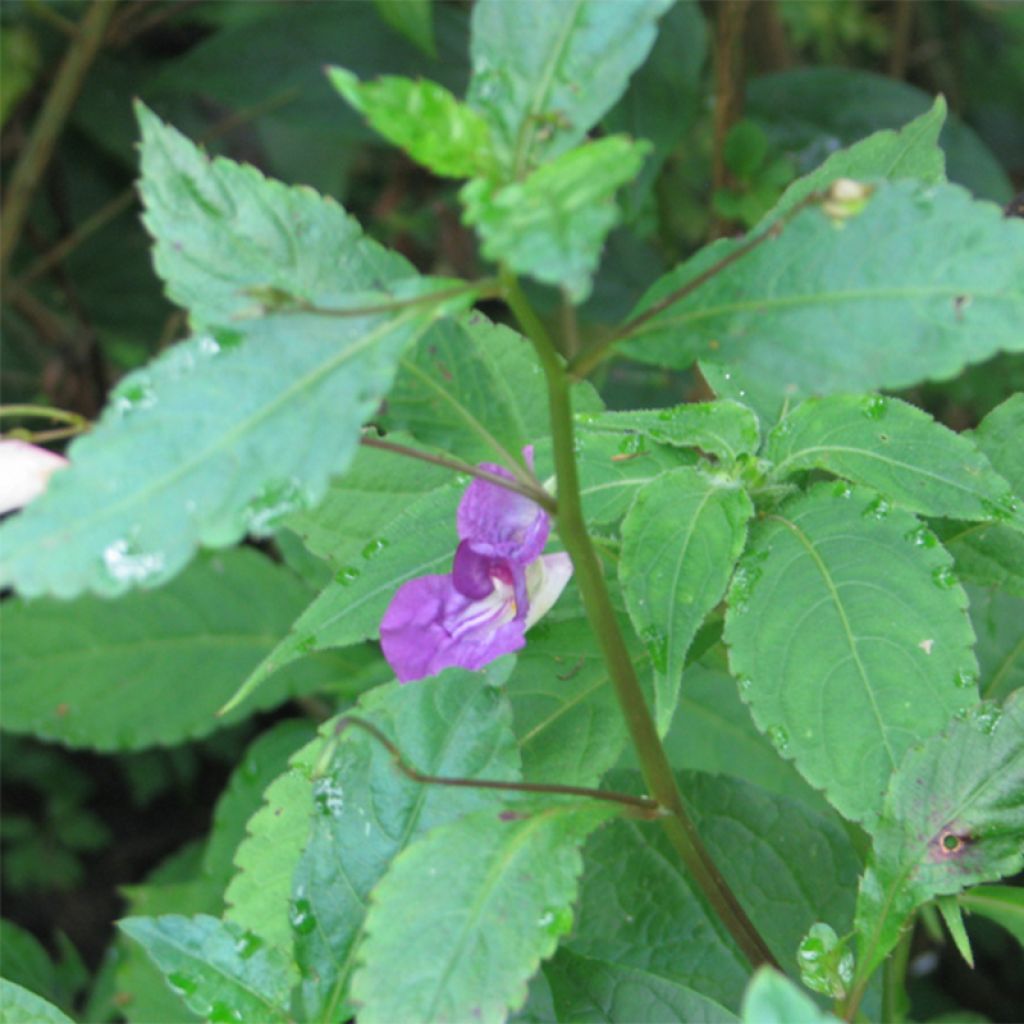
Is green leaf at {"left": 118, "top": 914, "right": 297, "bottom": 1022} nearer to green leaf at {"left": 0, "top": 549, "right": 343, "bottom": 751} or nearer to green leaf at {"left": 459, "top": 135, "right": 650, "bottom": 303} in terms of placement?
green leaf at {"left": 459, "top": 135, "right": 650, "bottom": 303}

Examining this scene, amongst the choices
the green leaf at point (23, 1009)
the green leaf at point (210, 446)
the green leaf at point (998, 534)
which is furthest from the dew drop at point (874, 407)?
the green leaf at point (23, 1009)

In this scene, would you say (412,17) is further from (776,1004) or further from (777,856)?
(776,1004)

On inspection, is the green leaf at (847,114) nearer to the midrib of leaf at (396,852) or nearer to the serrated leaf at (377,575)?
the serrated leaf at (377,575)

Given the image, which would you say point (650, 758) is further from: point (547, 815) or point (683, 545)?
point (683, 545)

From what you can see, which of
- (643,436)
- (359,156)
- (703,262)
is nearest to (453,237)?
(359,156)

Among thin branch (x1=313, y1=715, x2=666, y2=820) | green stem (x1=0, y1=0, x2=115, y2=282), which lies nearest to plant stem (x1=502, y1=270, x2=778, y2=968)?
thin branch (x1=313, y1=715, x2=666, y2=820)

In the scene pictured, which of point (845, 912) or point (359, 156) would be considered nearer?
point (845, 912)

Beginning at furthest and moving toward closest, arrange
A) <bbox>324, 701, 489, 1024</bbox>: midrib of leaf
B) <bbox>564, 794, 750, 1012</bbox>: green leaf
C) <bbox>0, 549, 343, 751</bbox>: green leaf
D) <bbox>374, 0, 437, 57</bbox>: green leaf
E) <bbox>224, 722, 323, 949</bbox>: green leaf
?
1. <bbox>0, 549, 343, 751</bbox>: green leaf
2. <bbox>374, 0, 437, 57</bbox>: green leaf
3. <bbox>564, 794, 750, 1012</bbox>: green leaf
4. <bbox>224, 722, 323, 949</bbox>: green leaf
5. <bbox>324, 701, 489, 1024</bbox>: midrib of leaf
